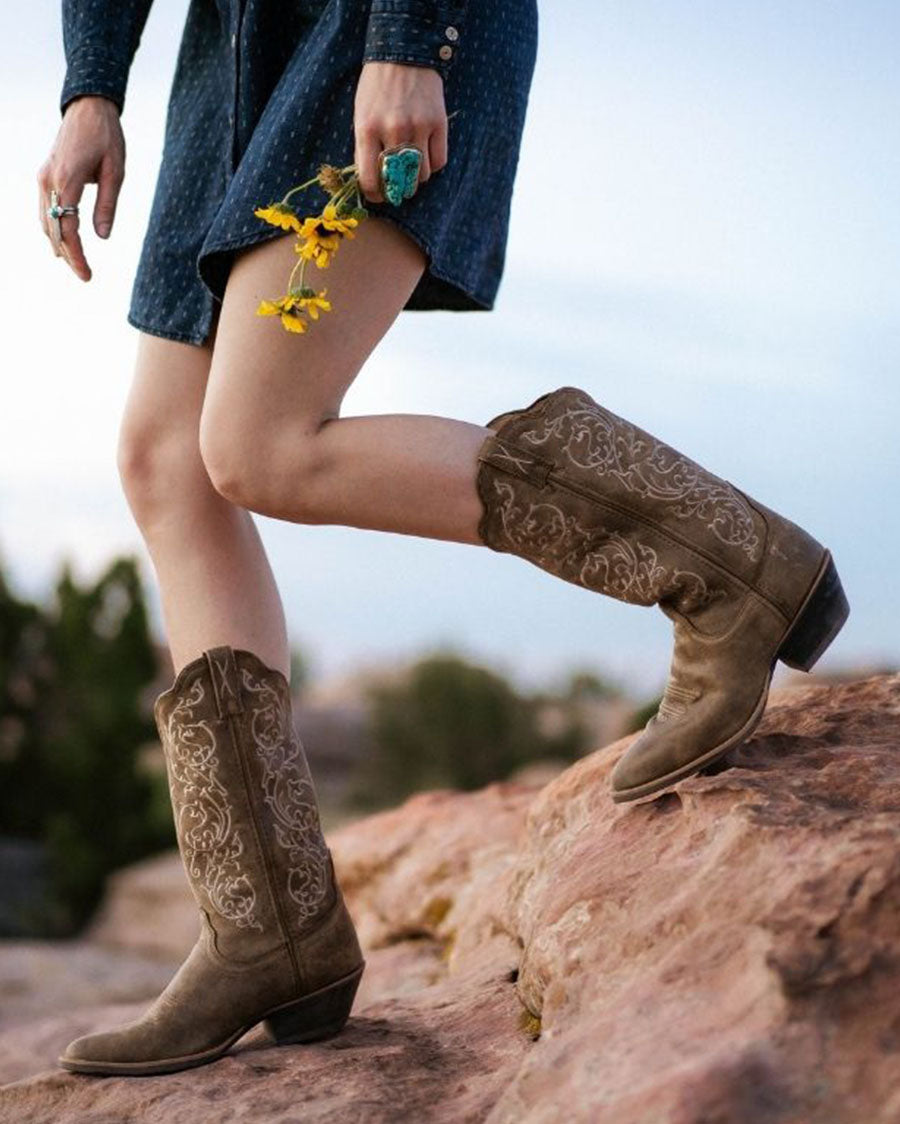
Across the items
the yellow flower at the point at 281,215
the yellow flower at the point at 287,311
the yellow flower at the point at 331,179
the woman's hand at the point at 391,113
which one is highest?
the woman's hand at the point at 391,113

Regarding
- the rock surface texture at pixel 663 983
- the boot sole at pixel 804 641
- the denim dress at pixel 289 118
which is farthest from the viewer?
the boot sole at pixel 804 641

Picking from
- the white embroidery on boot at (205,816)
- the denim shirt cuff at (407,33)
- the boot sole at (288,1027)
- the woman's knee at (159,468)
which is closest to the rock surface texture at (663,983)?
the boot sole at (288,1027)

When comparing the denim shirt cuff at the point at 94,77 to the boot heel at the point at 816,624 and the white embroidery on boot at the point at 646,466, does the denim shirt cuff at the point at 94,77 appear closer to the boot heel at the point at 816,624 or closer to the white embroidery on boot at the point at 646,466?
the white embroidery on boot at the point at 646,466

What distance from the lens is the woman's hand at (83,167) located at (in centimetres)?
248

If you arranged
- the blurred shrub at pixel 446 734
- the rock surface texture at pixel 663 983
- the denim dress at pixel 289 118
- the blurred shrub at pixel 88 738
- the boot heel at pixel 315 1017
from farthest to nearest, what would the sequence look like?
the blurred shrub at pixel 446 734
the blurred shrub at pixel 88 738
the boot heel at pixel 315 1017
the denim dress at pixel 289 118
the rock surface texture at pixel 663 983

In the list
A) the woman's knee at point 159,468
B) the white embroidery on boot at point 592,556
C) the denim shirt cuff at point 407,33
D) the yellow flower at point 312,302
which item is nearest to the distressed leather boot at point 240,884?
the woman's knee at point 159,468

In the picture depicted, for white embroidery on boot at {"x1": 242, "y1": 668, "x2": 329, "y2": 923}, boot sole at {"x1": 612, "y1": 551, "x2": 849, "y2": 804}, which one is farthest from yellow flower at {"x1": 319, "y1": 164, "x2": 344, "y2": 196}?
boot sole at {"x1": 612, "y1": 551, "x2": 849, "y2": 804}

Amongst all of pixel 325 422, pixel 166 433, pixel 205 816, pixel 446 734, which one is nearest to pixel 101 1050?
pixel 205 816

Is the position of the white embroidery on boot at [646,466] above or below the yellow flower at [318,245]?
below

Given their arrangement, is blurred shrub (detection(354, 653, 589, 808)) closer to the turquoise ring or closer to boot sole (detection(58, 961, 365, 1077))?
boot sole (detection(58, 961, 365, 1077))

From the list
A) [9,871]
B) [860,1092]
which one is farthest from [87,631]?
[860,1092]

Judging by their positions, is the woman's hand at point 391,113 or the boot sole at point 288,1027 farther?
the boot sole at point 288,1027

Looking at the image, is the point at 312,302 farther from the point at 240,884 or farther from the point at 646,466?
the point at 240,884

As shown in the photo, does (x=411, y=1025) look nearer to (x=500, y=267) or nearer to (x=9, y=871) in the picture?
(x=500, y=267)
